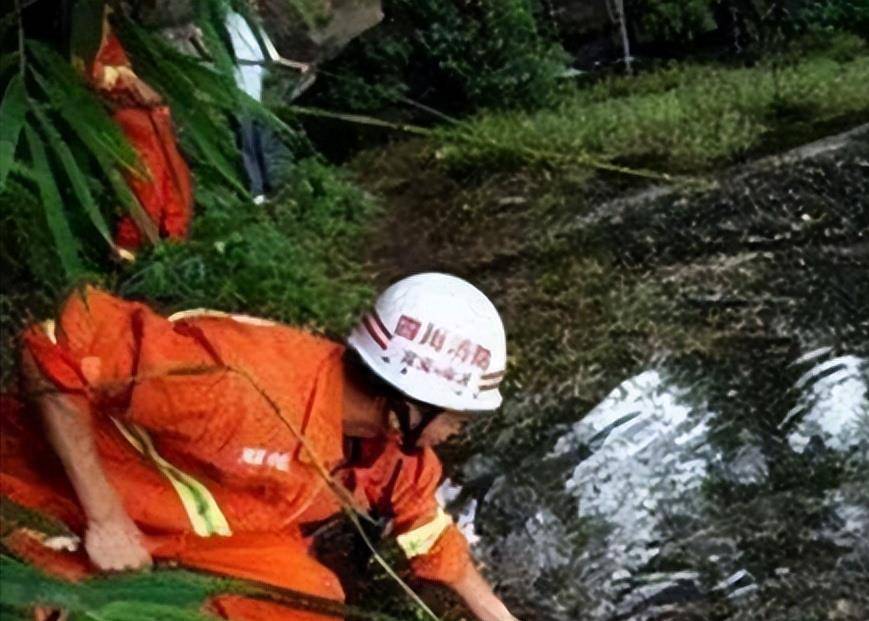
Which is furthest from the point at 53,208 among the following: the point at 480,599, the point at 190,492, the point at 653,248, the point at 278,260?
the point at 653,248

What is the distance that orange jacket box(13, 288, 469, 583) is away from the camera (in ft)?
7.27

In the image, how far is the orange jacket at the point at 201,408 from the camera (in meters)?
2.22

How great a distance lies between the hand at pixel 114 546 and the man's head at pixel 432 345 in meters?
0.48

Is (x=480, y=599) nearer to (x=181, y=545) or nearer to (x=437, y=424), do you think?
(x=437, y=424)

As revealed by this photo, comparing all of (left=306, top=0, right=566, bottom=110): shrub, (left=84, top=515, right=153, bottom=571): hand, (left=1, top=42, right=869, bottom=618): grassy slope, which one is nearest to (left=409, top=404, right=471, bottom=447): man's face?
(left=84, top=515, right=153, bottom=571): hand

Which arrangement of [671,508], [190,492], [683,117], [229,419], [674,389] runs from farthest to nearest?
[683,117], [674,389], [671,508], [190,492], [229,419]

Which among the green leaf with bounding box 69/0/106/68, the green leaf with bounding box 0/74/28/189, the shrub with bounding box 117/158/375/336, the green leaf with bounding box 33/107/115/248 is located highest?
the green leaf with bounding box 69/0/106/68

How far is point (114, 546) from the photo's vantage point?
2.21 metres

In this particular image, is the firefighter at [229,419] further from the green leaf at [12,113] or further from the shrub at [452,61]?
the shrub at [452,61]

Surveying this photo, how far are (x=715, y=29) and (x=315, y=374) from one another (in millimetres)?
6914

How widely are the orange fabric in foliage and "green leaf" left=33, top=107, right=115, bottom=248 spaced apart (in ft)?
0.75

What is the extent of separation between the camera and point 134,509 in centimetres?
242

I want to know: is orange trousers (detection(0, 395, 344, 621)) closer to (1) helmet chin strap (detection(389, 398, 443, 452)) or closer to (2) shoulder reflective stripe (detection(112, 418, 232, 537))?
(2) shoulder reflective stripe (detection(112, 418, 232, 537))

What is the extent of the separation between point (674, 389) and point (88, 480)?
2.45 m
